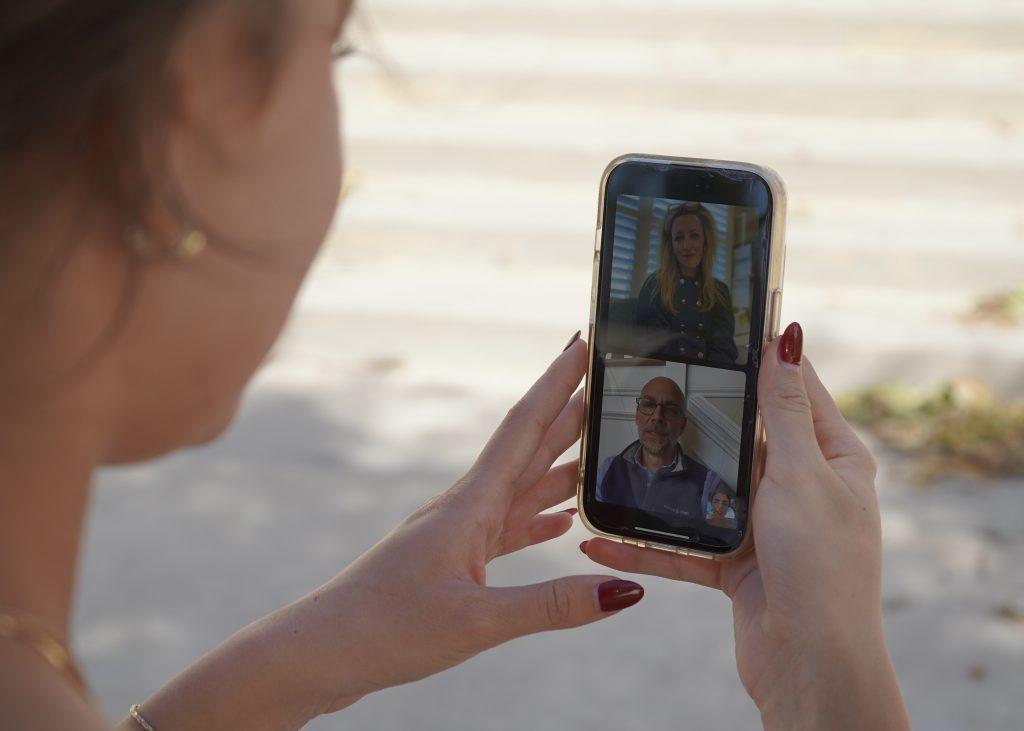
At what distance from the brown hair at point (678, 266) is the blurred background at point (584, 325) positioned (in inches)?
42.9

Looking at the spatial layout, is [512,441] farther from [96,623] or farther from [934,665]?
[96,623]

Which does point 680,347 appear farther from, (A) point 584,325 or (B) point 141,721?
(A) point 584,325

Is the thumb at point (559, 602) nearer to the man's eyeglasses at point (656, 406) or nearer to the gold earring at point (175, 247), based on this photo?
the man's eyeglasses at point (656, 406)

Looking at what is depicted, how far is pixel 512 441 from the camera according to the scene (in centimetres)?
113

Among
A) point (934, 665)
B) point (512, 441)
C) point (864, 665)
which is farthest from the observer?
point (934, 665)

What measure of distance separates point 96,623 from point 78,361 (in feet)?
6.07

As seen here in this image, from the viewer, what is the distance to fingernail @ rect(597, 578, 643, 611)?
108 centimetres

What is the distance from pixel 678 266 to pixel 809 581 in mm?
347

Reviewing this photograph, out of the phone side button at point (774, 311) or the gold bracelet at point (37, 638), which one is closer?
the gold bracelet at point (37, 638)

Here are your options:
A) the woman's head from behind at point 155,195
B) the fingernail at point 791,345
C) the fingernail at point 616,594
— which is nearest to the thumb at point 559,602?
the fingernail at point 616,594

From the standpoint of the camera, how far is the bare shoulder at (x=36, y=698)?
1.82 feet

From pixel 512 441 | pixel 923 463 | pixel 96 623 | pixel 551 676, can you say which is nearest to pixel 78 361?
pixel 512 441

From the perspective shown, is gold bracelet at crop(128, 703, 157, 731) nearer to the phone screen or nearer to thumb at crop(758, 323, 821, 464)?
the phone screen

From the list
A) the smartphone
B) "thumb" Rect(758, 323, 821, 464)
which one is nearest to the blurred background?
the smartphone
